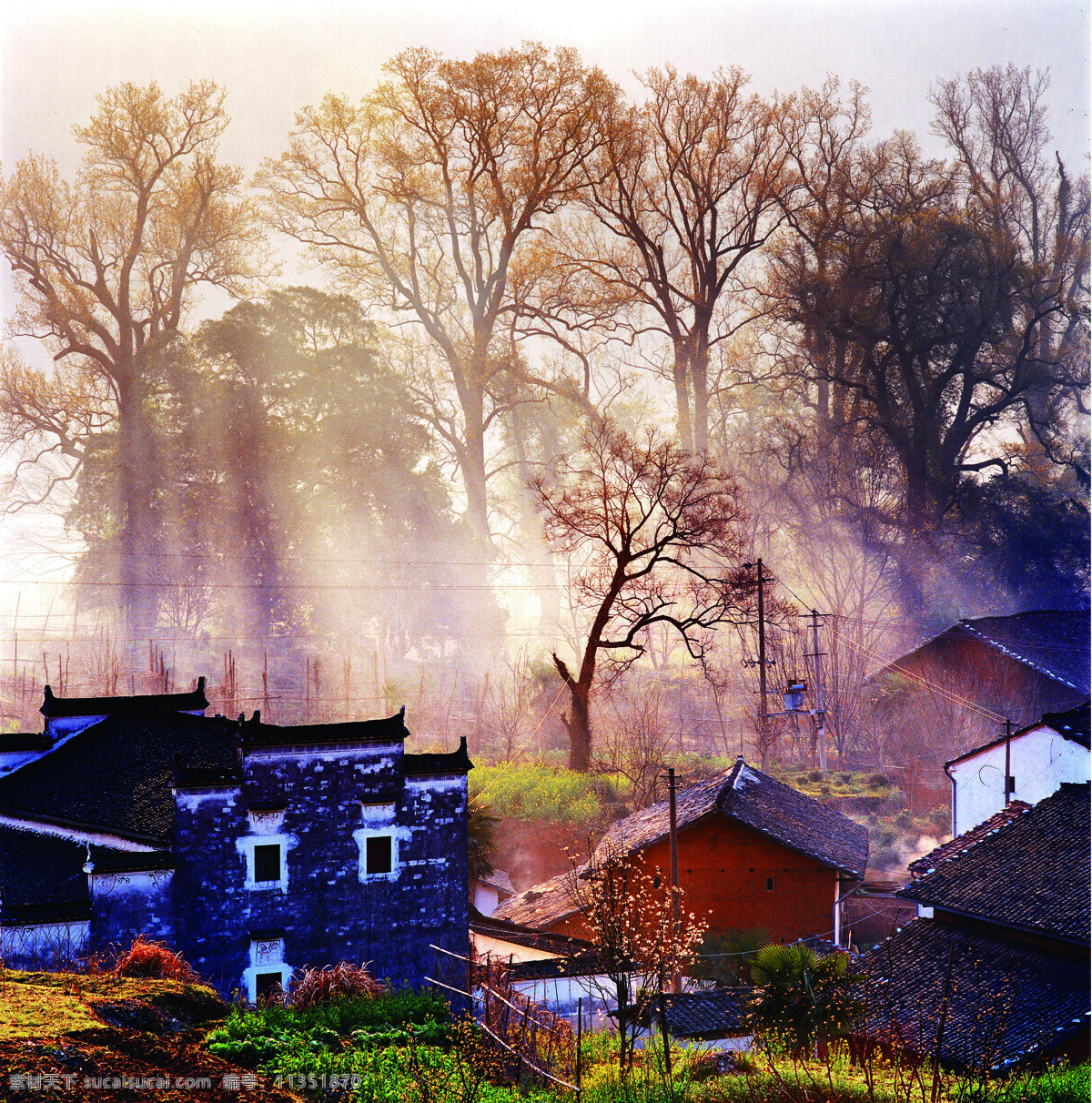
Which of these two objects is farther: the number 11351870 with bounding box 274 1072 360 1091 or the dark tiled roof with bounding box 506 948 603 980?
the dark tiled roof with bounding box 506 948 603 980

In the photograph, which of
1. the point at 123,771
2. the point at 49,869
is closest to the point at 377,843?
the point at 49,869

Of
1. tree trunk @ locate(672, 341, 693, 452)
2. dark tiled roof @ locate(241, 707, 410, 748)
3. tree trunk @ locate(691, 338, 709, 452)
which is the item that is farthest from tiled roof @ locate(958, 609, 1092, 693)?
dark tiled roof @ locate(241, 707, 410, 748)

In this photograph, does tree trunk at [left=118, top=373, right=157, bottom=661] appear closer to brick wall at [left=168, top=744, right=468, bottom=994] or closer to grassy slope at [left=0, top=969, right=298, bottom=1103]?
brick wall at [left=168, top=744, right=468, bottom=994]

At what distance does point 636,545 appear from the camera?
952 inches

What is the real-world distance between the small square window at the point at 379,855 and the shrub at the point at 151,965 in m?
2.43

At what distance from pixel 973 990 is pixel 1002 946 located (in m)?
1.12

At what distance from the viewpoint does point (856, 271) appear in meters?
31.4

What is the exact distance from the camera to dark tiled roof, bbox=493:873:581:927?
51.1ft

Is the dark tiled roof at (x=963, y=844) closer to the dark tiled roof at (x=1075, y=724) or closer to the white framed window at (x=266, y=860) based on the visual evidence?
the dark tiled roof at (x=1075, y=724)

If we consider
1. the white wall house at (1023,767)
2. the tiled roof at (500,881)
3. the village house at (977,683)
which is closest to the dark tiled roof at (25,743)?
the tiled roof at (500,881)

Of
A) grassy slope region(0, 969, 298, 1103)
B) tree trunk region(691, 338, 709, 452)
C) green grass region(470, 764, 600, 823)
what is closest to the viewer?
grassy slope region(0, 969, 298, 1103)

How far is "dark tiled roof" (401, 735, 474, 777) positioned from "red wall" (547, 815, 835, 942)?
210 inches

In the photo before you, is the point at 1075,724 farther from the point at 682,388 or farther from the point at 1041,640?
the point at 682,388

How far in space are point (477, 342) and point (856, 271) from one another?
1154 centimetres
